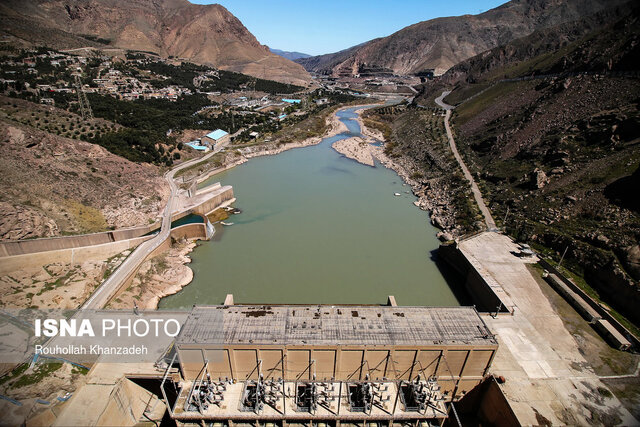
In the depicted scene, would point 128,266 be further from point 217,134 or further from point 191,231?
point 217,134

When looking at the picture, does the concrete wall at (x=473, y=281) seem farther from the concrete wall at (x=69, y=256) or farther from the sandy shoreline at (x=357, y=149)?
the sandy shoreline at (x=357, y=149)

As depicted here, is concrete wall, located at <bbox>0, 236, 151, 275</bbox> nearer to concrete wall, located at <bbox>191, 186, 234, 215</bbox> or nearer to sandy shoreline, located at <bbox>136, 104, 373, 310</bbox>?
sandy shoreline, located at <bbox>136, 104, 373, 310</bbox>

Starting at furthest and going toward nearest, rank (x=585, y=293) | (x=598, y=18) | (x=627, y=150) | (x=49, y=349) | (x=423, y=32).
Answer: (x=423, y=32) < (x=598, y=18) < (x=627, y=150) < (x=585, y=293) < (x=49, y=349)

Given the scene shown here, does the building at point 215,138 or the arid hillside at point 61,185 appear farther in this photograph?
the building at point 215,138

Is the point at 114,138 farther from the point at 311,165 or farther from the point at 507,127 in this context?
the point at 507,127

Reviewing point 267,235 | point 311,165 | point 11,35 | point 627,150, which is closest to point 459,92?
point 311,165

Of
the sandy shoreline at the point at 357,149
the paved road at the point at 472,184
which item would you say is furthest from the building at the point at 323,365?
the sandy shoreline at the point at 357,149
